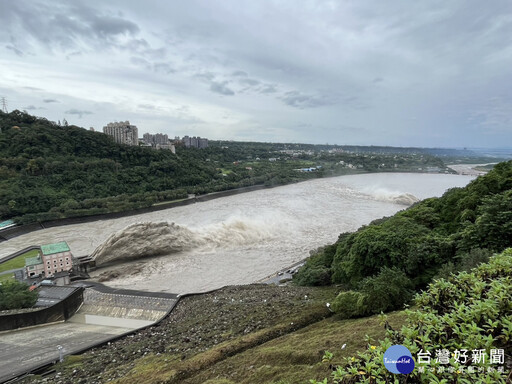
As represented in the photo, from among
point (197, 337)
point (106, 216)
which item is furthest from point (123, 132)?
point (197, 337)

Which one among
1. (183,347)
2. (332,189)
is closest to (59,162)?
(183,347)

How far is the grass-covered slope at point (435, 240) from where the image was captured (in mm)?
8570

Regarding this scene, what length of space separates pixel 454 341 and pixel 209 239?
2623cm

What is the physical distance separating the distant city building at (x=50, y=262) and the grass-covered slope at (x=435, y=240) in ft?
56.8

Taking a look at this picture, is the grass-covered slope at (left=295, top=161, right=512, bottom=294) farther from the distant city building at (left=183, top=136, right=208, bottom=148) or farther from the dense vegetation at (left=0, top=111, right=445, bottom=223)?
the distant city building at (left=183, top=136, right=208, bottom=148)

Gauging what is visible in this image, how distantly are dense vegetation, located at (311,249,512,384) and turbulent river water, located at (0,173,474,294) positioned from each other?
55.8 ft

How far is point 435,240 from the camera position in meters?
10.4

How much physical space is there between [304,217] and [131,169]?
111ft

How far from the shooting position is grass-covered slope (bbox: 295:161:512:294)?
8570 mm

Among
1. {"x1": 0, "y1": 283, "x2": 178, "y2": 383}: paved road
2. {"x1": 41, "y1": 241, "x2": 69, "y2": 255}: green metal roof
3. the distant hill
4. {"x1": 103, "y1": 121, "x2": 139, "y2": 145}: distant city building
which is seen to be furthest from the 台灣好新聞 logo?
{"x1": 103, "y1": 121, "x2": 139, "y2": 145}: distant city building

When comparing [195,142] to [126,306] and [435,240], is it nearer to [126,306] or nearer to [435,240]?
[126,306]

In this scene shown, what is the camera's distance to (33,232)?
32.1 metres

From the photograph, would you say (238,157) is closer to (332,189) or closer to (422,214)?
(332,189)

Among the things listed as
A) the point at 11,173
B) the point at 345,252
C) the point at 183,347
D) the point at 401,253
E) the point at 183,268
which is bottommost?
the point at 183,268
